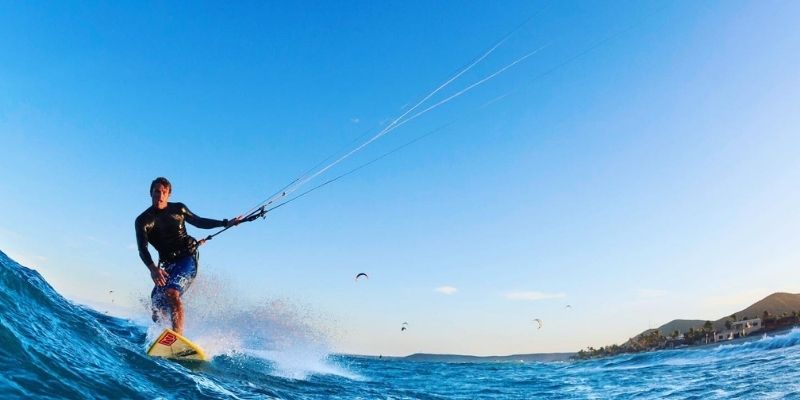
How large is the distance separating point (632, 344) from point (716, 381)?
8117 inches

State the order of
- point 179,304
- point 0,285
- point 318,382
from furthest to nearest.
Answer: point 318,382 < point 179,304 < point 0,285

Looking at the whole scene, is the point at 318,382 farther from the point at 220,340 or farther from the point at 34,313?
the point at 34,313

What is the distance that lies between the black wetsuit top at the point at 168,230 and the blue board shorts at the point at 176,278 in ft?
0.42

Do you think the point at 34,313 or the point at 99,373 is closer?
the point at 99,373

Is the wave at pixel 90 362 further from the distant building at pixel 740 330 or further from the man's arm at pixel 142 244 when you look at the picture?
the distant building at pixel 740 330

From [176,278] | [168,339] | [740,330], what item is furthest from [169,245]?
[740,330]

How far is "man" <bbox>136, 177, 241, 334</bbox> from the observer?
861 centimetres

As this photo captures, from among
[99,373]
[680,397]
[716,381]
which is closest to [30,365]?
[99,373]

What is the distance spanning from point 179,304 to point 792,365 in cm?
1739

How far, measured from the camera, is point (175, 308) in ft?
28.8

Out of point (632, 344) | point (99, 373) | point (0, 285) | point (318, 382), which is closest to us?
point (99, 373)

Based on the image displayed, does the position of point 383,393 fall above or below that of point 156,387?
below

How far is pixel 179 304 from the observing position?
29.0 feet

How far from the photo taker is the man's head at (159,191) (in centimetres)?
869
